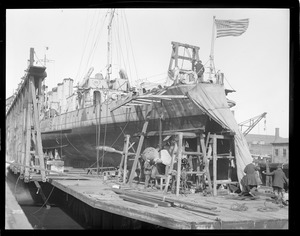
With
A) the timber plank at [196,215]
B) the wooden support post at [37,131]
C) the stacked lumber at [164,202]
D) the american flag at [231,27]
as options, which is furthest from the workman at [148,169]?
the american flag at [231,27]

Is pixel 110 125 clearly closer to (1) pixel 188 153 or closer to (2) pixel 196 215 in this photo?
(1) pixel 188 153

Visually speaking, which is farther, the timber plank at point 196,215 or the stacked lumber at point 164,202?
the stacked lumber at point 164,202

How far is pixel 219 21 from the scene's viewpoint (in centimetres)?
923

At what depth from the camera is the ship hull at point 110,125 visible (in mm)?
11289

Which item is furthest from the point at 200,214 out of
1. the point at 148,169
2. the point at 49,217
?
the point at 49,217

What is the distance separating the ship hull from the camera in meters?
11.3

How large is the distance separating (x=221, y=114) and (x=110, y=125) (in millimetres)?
7004

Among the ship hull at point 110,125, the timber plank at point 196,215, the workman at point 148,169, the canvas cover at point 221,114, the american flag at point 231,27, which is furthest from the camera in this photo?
the ship hull at point 110,125

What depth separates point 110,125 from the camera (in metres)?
15.6

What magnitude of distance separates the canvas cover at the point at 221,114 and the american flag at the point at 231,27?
1628mm

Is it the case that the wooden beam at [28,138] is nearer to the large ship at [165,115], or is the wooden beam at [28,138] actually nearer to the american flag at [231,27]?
the large ship at [165,115]

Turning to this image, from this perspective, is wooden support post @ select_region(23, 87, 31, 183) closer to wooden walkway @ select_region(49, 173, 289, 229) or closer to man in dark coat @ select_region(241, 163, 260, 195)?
wooden walkway @ select_region(49, 173, 289, 229)
